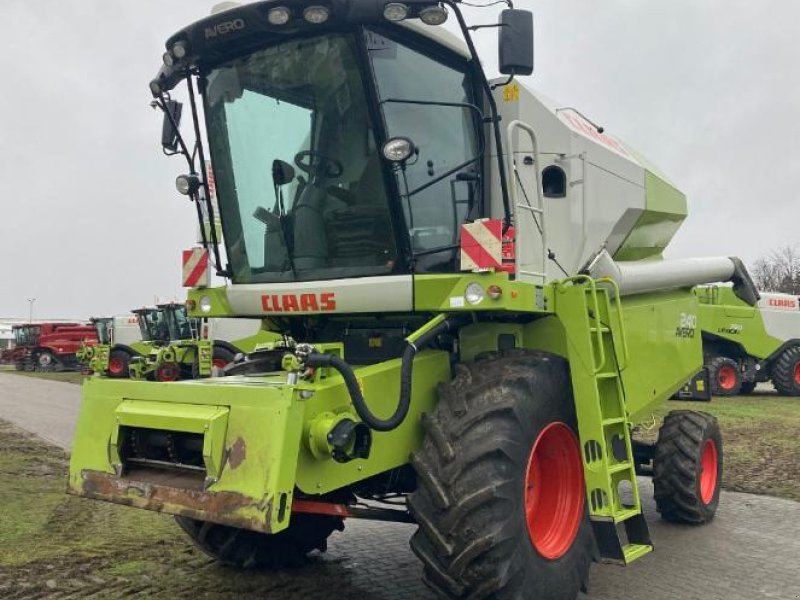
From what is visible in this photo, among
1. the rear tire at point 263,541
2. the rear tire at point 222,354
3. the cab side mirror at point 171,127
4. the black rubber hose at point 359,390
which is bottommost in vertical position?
the rear tire at point 263,541

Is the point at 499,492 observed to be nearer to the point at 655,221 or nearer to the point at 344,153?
the point at 344,153

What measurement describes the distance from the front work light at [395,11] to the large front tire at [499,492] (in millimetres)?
1804

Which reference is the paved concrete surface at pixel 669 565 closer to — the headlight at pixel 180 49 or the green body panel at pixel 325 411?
the green body panel at pixel 325 411

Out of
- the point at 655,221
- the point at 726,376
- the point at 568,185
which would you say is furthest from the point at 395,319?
the point at 726,376

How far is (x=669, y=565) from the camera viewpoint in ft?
16.6

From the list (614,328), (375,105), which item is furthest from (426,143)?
(614,328)

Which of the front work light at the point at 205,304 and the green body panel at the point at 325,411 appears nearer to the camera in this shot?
the green body panel at the point at 325,411

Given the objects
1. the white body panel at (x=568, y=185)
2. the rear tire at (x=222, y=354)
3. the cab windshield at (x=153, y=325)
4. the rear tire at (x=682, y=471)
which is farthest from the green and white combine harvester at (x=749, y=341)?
the cab windshield at (x=153, y=325)

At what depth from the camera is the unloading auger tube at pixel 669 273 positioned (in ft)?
17.7

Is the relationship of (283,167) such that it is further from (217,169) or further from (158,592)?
(158,592)

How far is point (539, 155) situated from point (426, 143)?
3.45 feet

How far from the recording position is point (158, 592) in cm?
431

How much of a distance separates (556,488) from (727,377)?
49.5ft

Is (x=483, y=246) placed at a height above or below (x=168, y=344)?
above
